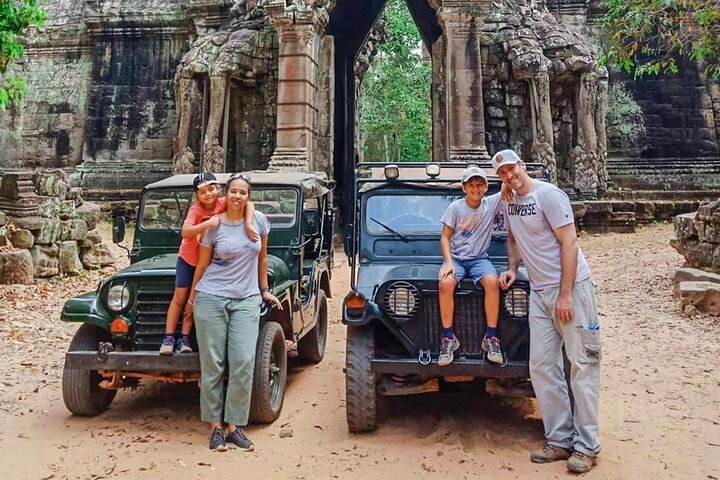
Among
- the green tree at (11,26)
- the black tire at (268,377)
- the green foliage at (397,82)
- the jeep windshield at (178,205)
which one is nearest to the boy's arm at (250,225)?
the black tire at (268,377)

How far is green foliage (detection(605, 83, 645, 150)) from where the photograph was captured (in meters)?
15.7

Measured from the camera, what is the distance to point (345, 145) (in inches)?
634

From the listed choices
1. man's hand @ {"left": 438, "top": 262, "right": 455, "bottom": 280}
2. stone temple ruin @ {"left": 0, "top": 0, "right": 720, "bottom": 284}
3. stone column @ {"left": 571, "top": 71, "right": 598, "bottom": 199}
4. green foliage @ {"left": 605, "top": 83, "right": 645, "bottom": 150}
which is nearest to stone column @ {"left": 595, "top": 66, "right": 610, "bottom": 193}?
stone temple ruin @ {"left": 0, "top": 0, "right": 720, "bottom": 284}

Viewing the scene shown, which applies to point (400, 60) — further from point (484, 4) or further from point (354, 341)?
point (354, 341)

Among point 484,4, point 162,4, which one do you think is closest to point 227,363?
point 484,4

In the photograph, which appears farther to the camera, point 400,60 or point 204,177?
point 400,60

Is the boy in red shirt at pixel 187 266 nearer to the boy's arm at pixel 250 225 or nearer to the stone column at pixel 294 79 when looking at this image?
the boy's arm at pixel 250 225

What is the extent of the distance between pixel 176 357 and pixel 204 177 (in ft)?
4.12

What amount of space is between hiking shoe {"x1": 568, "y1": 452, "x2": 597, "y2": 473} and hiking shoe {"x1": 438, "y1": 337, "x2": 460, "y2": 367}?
0.89m

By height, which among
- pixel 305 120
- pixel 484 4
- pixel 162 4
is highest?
pixel 162 4

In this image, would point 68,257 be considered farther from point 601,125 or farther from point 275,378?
point 601,125

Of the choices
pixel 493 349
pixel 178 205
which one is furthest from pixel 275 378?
pixel 178 205

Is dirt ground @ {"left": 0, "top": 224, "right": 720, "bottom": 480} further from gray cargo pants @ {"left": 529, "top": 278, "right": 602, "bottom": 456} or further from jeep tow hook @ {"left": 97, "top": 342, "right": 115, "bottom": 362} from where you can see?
jeep tow hook @ {"left": 97, "top": 342, "right": 115, "bottom": 362}

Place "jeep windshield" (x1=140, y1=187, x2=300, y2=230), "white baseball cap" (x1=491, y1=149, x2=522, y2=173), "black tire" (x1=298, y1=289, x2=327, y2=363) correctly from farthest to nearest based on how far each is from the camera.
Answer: "black tire" (x1=298, y1=289, x2=327, y2=363) < "jeep windshield" (x1=140, y1=187, x2=300, y2=230) < "white baseball cap" (x1=491, y1=149, x2=522, y2=173)
